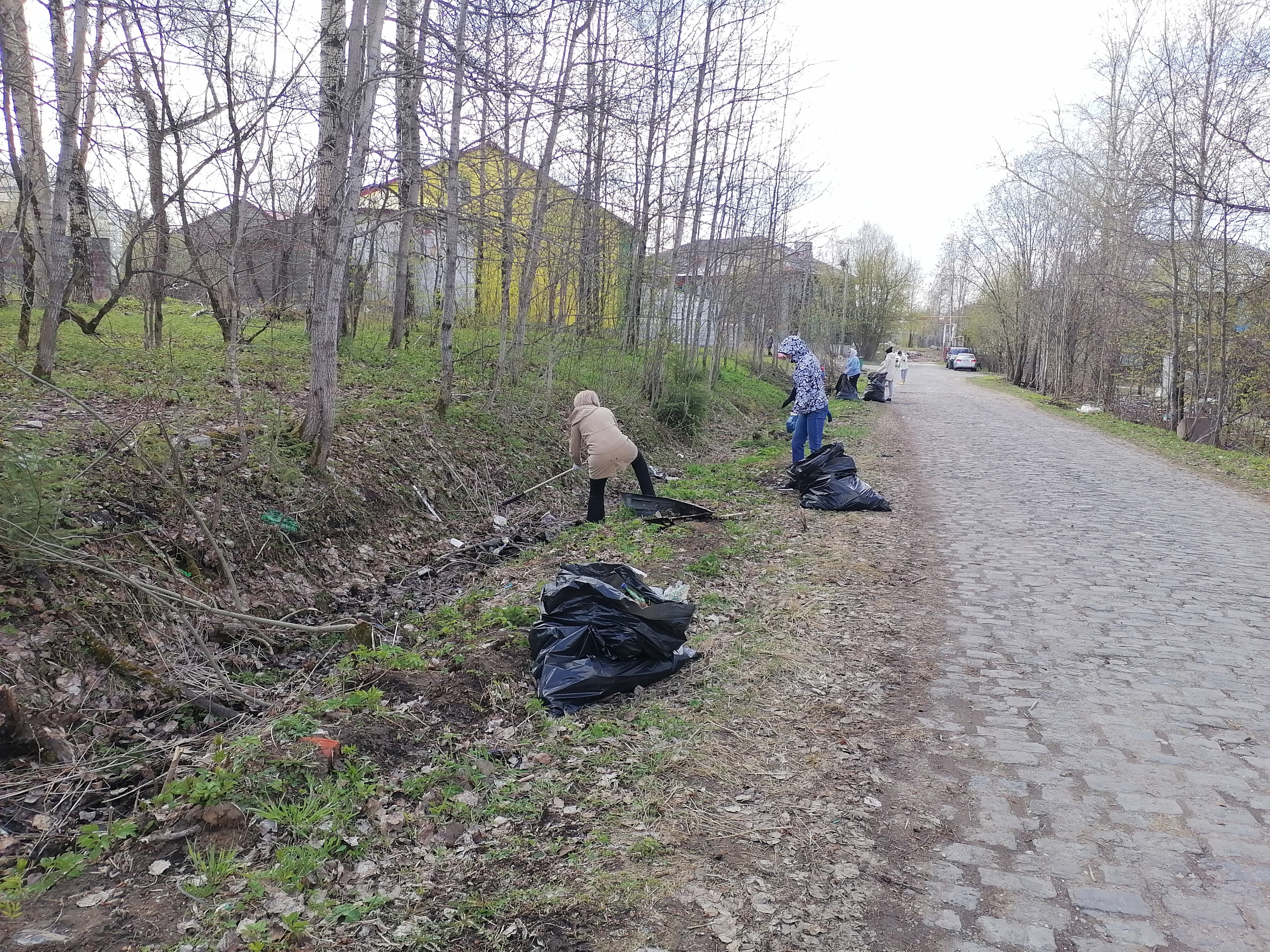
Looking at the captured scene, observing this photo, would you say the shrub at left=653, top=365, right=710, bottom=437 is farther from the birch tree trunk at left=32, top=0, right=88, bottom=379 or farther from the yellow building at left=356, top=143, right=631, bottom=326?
the birch tree trunk at left=32, top=0, right=88, bottom=379

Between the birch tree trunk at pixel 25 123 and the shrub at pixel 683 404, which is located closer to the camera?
the birch tree trunk at pixel 25 123

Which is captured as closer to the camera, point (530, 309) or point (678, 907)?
point (678, 907)

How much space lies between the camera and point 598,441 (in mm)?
8570

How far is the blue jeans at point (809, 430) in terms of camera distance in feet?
35.2

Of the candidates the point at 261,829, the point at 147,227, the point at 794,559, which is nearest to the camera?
the point at 261,829

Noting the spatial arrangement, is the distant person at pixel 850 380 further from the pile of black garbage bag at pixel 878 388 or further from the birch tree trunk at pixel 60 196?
the birch tree trunk at pixel 60 196

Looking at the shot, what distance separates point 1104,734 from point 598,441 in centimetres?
567

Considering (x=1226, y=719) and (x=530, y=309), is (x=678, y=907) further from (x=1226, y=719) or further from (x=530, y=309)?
(x=530, y=309)

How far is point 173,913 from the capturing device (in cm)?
274

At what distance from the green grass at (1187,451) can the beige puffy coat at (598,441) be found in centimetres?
931

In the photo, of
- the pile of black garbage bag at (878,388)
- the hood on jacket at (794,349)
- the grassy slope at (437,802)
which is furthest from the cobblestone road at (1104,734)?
the pile of black garbage bag at (878,388)

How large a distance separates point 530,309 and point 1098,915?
13.9 m

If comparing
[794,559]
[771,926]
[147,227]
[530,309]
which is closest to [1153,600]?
[794,559]

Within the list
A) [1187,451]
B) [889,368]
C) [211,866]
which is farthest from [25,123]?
[889,368]
